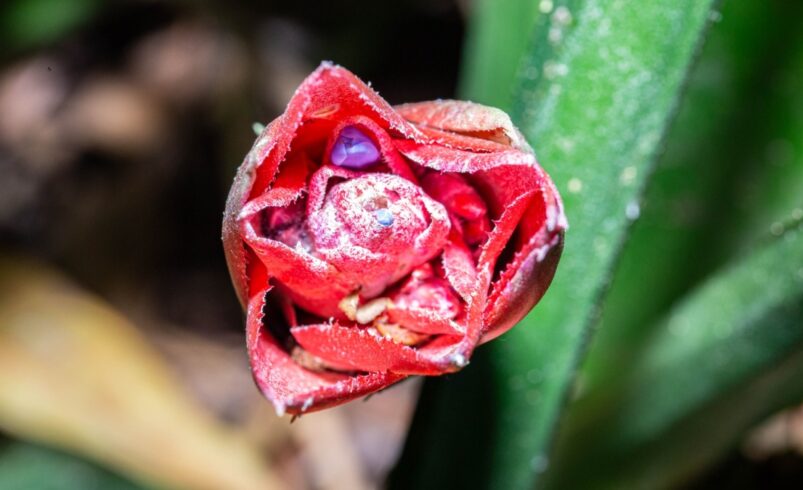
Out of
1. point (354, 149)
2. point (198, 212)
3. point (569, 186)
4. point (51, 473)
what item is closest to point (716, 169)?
point (569, 186)

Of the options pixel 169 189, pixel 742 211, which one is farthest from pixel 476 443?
pixel 169 189

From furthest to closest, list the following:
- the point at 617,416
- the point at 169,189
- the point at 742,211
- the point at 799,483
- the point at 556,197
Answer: the point at 169,189, the point at 799,483, the point at 742,211, the point at 617,416, the point at 556,197

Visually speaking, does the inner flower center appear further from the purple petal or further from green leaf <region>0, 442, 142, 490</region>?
green leaf <region>0, 442, 142, 490</region>

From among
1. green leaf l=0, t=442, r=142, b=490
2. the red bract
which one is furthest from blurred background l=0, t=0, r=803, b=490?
the red bract

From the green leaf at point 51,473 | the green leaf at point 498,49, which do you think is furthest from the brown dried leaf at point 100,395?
the green leaf at point 498,49

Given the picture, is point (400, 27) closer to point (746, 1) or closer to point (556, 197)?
point (746, 1)
